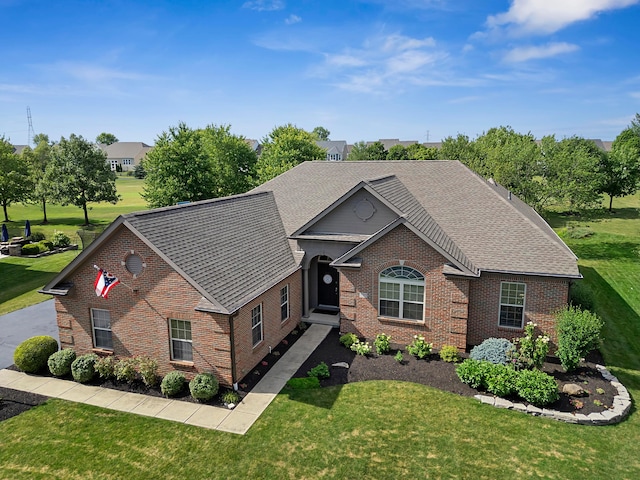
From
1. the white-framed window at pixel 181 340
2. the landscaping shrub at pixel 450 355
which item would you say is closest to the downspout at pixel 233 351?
the white-framed window at pixel 181 340

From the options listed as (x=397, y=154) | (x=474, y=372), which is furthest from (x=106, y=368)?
(x=397, y=154)

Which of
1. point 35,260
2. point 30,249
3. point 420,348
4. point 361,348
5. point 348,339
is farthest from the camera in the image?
point 30,249

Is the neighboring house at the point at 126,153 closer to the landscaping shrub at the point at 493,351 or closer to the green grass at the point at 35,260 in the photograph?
the green grass at the point at 35,260

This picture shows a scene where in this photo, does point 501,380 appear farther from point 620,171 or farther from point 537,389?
point 620,171

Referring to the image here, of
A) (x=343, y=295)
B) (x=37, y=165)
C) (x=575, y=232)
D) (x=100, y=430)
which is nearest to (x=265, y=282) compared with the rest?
(x=343, y=295)

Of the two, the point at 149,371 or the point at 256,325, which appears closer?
the point at 149,371

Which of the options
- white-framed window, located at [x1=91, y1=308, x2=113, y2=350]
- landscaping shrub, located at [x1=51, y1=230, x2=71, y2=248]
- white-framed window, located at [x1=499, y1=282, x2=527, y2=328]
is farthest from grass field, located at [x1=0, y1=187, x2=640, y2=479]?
landscaping shrub, located at [x1=51, y1=230, x2=71, y2=248]
